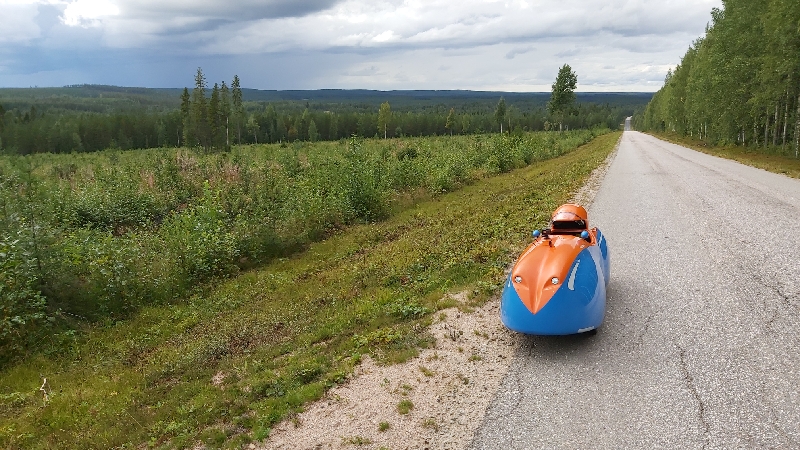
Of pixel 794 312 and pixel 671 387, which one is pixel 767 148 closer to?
pixel 794 312

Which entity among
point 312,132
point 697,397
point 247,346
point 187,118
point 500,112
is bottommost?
point 247,346

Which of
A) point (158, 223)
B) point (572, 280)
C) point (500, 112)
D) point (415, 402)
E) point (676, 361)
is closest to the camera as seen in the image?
point (415, 402)

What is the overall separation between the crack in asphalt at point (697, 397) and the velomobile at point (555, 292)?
2.99 ft

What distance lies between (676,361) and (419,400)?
9.38 ft

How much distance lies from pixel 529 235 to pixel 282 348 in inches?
239

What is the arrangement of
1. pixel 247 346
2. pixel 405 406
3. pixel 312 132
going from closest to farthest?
pixel 405 406, pixel 247 346, pixel 312 132

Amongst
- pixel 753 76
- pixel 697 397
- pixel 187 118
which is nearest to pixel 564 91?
pixel 753 76

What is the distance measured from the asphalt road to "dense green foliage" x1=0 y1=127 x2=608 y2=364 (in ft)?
25.2

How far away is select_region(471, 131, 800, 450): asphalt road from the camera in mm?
4301

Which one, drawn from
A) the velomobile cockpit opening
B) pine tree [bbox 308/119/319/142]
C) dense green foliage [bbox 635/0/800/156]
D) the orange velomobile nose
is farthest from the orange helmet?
pine tree [bbox 308/119/319/142]

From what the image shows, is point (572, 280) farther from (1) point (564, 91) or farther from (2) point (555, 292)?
(1) point (564, 91)

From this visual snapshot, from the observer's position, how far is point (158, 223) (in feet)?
51.2

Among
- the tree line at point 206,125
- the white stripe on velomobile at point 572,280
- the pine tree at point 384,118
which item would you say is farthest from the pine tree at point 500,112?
the white stripe on velomobile at point 572,280

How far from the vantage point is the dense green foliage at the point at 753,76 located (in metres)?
26.8
